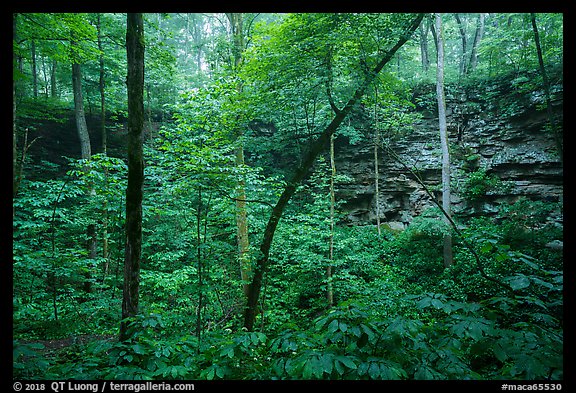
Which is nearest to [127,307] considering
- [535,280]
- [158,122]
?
[535,280]

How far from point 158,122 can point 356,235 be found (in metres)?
13.2

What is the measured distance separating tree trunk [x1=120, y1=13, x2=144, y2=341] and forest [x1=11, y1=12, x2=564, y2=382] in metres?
0.02

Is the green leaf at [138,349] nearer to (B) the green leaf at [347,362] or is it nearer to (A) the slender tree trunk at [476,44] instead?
(B) the green leaf at [347,362]

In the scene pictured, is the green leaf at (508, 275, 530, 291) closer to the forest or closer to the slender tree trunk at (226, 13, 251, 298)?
the forest

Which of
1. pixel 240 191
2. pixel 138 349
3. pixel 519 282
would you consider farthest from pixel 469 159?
pixel 138 349

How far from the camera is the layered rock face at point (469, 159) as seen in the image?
11109mm

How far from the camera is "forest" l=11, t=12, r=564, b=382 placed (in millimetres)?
2289

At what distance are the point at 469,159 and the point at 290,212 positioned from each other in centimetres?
839

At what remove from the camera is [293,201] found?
43.3 feet

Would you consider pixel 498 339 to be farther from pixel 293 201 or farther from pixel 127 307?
pixel 293 201

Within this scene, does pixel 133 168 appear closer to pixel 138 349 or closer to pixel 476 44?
pixel 138 349

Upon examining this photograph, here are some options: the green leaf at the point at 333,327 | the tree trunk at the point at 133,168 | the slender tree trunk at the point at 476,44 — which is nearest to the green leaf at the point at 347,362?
the green leaf at the point at 333,327

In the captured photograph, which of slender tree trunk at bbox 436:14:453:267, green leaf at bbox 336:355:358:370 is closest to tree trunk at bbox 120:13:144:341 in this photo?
green leaf at bbox 336:355:358:370
